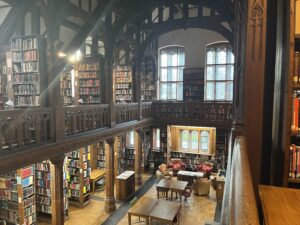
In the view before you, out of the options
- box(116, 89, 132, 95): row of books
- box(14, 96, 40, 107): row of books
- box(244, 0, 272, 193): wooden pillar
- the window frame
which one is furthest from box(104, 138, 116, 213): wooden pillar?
box(244, 0, 272, 193): wooden pillar

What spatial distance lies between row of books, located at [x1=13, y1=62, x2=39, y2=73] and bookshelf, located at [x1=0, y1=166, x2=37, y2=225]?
239 centimetres

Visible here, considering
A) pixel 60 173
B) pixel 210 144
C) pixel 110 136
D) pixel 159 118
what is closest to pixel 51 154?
pixel 60 173

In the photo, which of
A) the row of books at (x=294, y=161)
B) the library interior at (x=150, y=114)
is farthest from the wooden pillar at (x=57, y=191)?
the row of books at (x=294, y=161)

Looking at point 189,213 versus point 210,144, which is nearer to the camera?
point 189,213

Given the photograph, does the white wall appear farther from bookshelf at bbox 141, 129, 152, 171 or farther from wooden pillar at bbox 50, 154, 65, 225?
wooden pillar at bbox 50, 154, 65, 225

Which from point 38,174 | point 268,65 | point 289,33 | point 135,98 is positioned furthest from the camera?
point 135,98

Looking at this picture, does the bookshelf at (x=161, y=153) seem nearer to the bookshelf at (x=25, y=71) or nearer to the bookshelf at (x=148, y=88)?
the bookshelf at (x=148, y=88)

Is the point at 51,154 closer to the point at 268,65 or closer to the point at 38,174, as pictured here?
the point at 38,174

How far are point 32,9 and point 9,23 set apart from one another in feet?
2.13

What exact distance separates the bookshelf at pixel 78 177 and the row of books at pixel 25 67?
128 inches

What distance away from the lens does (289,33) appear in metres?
1.80

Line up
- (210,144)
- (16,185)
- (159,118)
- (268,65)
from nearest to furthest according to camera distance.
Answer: (268,65)
(16,185)
(159,118)
(210,144)

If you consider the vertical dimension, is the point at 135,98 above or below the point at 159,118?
above

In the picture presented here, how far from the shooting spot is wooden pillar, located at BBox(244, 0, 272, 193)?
184cm
